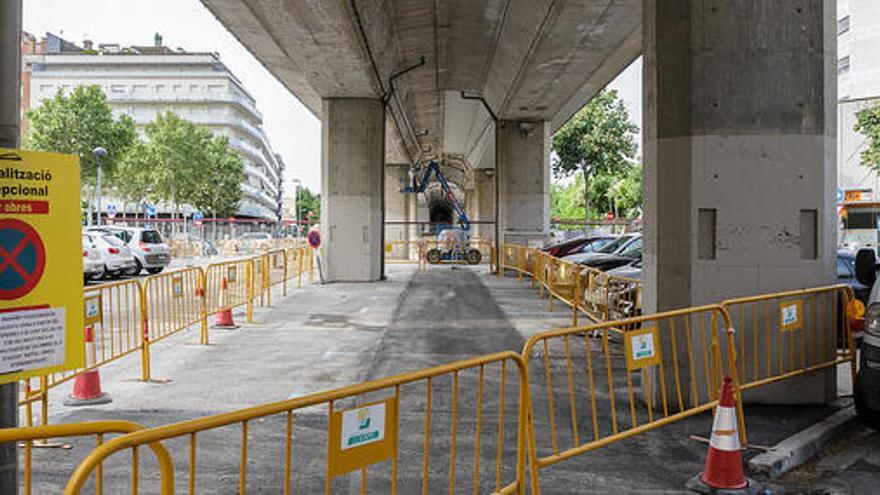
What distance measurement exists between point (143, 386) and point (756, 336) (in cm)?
676

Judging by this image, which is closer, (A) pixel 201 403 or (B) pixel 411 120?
(A) pixel 201 403

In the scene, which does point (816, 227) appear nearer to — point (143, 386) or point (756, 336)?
point (756, 336)

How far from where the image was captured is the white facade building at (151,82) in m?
84.9

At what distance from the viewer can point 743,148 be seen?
7.03 metres

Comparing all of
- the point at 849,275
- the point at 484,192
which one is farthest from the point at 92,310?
the point at 484,192

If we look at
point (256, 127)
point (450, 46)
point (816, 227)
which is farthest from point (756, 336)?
point (256, 127)

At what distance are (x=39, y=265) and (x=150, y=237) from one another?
2282cm

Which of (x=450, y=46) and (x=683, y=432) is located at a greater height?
(x=450, y=46)

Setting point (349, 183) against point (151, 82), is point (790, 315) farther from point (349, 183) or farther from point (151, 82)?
point (151, 82)

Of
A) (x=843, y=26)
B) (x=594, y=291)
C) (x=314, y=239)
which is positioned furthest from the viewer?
(x=843, y=26)

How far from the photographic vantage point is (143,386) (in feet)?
26.6

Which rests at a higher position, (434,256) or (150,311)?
(434,256)

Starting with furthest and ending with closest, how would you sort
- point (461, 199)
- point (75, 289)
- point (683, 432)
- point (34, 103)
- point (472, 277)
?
point (461, 199), point (34, 103), point (472, 277), point (683, 432), point (75, 289)

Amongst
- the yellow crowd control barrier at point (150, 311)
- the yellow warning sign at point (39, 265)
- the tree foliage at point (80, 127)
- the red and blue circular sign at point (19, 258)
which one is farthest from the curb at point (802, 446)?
the tree foliage at point (80, 127)
